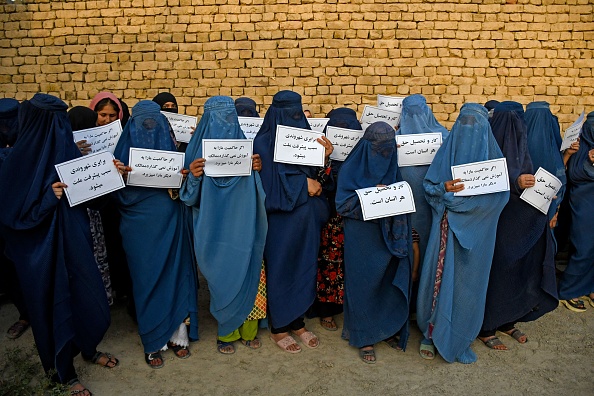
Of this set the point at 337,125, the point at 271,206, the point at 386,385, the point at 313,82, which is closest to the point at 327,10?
the point at 313,82

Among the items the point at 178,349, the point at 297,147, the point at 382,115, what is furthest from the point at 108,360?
the point at 382,115

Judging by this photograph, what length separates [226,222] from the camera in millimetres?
3770

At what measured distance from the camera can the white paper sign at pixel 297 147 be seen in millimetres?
3750

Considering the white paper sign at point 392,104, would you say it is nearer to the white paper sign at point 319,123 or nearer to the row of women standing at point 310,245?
the white paper sign at point 319,123

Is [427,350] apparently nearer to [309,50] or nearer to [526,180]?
[526,180]

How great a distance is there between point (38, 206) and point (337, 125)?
91.2 inches

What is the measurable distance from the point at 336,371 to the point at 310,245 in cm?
88

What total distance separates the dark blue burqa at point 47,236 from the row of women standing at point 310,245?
0.32ft

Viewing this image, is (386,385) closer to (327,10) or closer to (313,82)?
(313,82)

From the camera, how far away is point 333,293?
13.9 ft

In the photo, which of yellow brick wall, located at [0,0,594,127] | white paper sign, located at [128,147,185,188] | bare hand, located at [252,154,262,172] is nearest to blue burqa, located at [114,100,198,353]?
white paper sign, located at [128,147,185,188]

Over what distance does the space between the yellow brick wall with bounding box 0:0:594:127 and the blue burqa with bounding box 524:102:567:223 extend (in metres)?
3.39

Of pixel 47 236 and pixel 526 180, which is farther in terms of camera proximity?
pixel 526 180

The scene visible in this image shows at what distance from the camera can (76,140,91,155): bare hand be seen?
152 inches
